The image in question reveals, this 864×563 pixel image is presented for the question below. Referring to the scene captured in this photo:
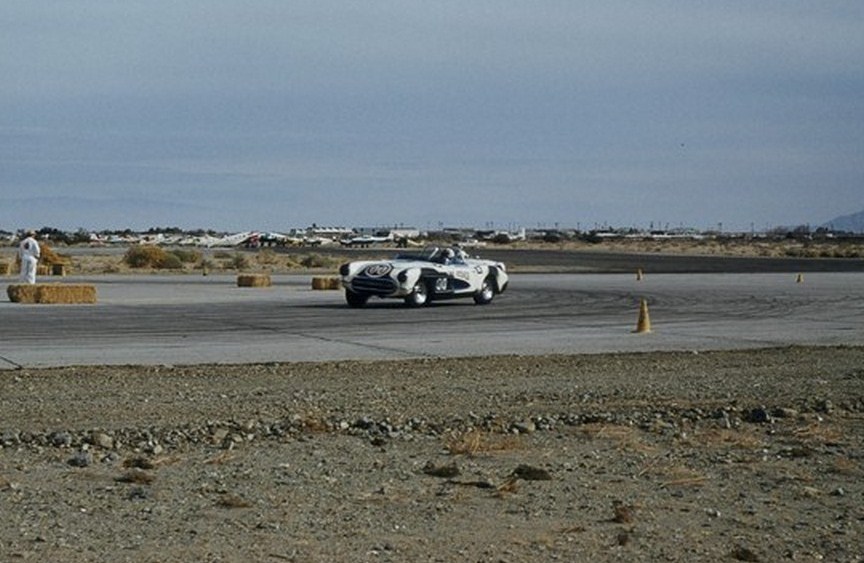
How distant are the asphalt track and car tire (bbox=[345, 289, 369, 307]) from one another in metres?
0.50

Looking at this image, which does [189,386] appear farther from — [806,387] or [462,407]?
[806,387]

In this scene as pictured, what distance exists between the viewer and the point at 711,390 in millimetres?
16891

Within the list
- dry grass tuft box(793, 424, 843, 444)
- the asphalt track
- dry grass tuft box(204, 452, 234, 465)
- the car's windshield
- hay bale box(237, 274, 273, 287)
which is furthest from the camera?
hay bale box(237, 274, 273, 287)

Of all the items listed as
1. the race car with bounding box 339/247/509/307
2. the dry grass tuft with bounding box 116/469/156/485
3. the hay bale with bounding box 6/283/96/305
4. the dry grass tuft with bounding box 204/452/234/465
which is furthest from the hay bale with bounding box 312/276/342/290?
the dry grass tuft with bounding box 116/469/156/485

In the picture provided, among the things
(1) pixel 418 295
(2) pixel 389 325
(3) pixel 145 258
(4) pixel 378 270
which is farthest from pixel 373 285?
(3) pixel 145 258

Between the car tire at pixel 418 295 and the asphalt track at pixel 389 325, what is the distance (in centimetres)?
31

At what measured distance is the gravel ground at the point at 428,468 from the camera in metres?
8.71

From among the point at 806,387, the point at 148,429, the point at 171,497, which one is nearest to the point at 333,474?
the point at 171,497

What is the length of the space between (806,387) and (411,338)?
9366 millimetres

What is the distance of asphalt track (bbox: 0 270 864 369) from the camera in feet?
74.1

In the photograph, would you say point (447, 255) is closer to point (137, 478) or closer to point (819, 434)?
point (819, 434)

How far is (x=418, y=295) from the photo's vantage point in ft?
115

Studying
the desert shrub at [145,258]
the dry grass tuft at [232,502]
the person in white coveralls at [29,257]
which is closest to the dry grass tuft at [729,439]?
the dry grass tuft at [232,502]

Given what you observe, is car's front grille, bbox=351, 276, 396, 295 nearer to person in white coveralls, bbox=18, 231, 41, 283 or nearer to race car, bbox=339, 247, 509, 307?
race car, bbox=339, 247, 509, 307
